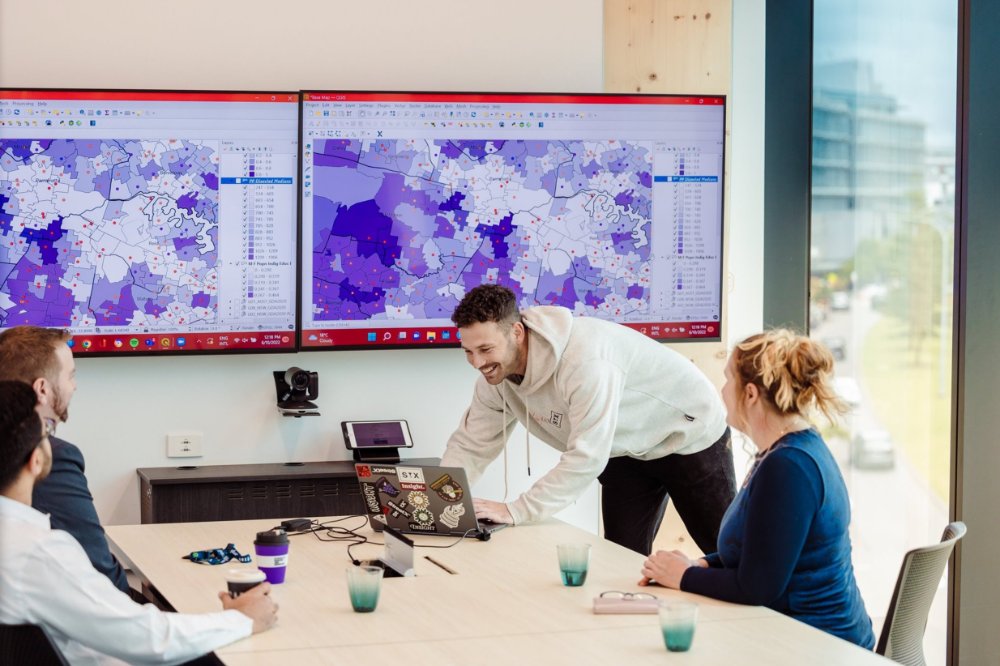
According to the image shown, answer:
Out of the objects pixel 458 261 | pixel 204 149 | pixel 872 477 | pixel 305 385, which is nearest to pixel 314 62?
pixel 204 149

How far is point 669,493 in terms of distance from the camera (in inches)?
158

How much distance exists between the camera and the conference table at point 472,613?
2.23 m

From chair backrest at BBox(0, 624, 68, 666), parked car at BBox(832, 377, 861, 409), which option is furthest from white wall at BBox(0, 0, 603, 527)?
chair backrest at BBox(0, 624, 68, 666)

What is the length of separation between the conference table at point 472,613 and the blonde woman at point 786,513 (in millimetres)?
64

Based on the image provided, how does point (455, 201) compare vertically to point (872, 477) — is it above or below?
above

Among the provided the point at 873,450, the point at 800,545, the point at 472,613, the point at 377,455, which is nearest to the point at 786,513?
the point at 800,545

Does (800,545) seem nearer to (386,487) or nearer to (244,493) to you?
(386,487)

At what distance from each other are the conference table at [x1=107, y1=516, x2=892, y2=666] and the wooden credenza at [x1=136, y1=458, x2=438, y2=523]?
3.16 ft

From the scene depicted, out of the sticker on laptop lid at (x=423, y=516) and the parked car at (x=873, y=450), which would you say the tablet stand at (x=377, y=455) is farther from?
the parked car at (x=873, y=450)

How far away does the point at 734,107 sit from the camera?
16.7ft

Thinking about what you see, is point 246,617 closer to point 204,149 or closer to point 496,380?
point 496,380

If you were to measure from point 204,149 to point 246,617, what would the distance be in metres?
2.50

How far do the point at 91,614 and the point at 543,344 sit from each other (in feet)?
5.78

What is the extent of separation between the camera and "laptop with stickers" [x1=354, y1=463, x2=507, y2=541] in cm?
320
